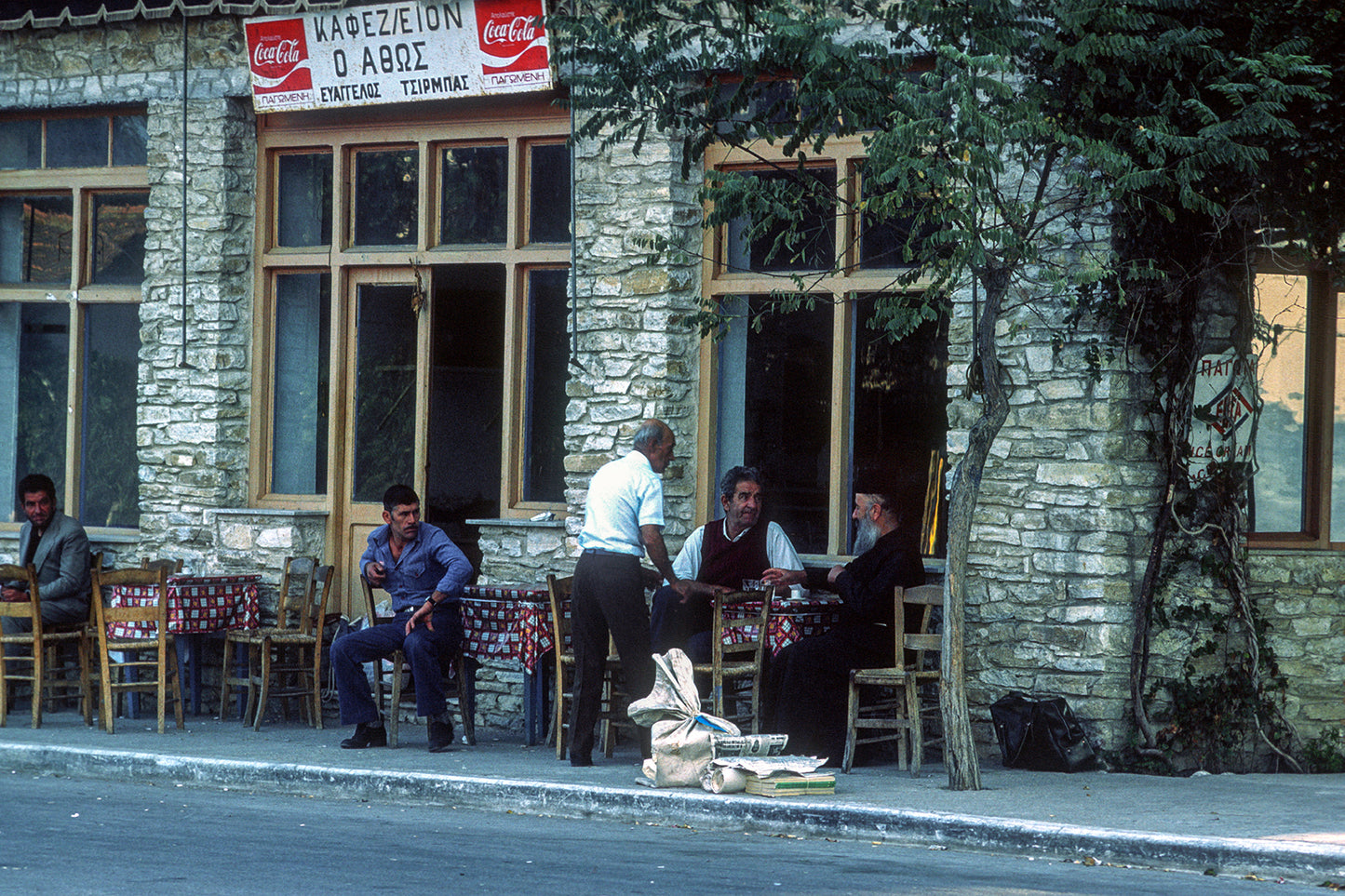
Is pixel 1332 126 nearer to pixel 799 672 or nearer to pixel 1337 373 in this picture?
pixel 1337 373

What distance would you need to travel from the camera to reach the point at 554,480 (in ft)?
40.2

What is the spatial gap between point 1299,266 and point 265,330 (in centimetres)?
743

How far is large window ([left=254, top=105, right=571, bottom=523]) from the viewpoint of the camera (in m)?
12.3

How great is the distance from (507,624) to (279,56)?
188 inches

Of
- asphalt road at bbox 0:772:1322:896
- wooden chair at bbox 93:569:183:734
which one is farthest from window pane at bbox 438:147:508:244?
asphalt road at bbox 0:772:1322:896

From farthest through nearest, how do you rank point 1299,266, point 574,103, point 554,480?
point 554,480, point 1299,266, point 574,103

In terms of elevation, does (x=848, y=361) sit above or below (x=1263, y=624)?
above

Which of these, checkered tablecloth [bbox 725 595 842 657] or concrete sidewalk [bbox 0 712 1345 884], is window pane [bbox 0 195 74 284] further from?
checkered tablecloth [bbox 725 595 842 657]

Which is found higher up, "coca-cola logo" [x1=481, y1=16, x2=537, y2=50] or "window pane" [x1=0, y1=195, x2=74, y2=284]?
"coca-cola logo" [x1=481, y1=16, x2=537, y2=50]

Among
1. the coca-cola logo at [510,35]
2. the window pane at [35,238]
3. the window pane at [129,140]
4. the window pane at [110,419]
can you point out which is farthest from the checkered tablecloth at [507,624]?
the window pane at [35,238]

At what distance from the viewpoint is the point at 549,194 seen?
40.1ft

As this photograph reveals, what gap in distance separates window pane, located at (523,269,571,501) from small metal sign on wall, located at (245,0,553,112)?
145 cm

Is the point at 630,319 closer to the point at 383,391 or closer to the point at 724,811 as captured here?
the point at 383,391

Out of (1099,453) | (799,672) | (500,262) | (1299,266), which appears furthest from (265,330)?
(1299,266)
